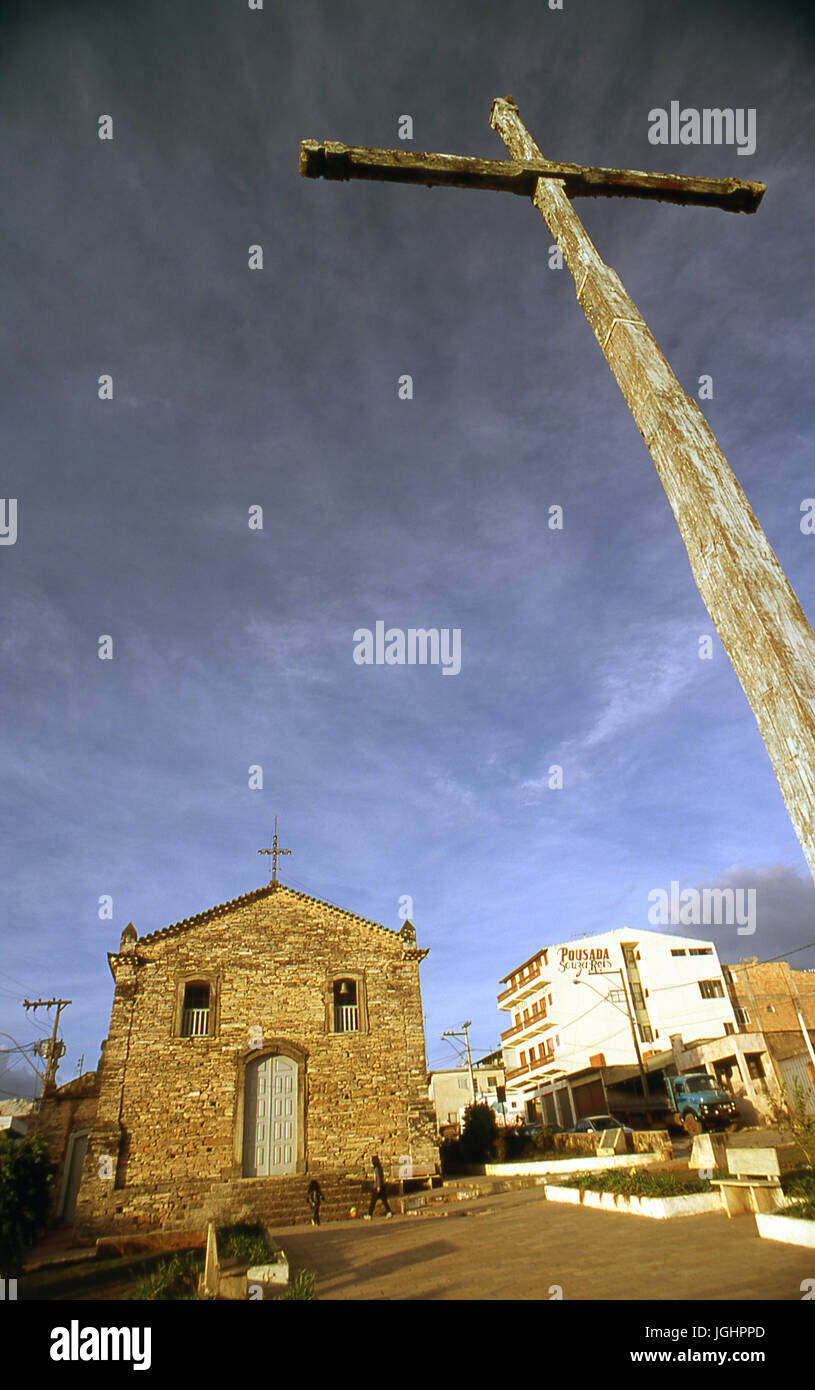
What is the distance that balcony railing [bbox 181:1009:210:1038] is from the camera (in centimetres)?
1772

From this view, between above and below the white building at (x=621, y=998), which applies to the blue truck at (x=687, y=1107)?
below

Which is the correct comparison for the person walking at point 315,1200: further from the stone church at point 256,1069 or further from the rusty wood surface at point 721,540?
the rusty wood surface at point 721,540

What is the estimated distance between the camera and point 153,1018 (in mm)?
17578

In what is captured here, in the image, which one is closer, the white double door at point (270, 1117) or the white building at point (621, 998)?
the white double door at point (270, 1117)

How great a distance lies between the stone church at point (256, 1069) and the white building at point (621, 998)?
86.5 ft

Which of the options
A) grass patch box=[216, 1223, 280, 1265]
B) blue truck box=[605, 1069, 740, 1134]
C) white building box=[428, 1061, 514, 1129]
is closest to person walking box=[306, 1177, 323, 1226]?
grass patch box=[216, 1223, 280, 1265]

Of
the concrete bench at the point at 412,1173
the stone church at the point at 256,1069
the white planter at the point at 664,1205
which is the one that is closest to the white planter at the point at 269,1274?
the white planter at the point at 664,1205

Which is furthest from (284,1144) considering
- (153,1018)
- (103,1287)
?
(103,1287)

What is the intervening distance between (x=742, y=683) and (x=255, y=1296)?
687 cm

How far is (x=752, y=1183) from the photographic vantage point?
7906 mm

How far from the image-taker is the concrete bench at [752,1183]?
7.88 m

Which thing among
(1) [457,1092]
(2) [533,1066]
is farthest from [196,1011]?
(1) [457,1092]

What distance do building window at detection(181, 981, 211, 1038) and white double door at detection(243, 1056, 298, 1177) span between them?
1675 mm
